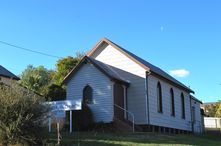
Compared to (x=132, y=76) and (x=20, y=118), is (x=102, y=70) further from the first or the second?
(x=20, y=118)

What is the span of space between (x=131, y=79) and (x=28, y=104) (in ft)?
56.8

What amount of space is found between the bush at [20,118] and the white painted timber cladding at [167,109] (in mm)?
16818

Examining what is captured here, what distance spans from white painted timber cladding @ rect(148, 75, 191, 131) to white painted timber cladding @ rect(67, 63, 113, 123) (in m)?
4.24

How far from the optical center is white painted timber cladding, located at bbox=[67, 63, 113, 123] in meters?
30.6

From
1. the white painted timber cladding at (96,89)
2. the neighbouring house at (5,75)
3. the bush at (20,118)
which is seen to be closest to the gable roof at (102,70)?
the white painted timber cladding at (96,89)

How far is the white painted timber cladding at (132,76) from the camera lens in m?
33.0

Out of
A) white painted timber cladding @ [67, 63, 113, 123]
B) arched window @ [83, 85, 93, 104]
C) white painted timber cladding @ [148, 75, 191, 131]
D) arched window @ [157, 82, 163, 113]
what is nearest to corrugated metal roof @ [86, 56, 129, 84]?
white painted timber cladding @ [67, 63, 113, 123]

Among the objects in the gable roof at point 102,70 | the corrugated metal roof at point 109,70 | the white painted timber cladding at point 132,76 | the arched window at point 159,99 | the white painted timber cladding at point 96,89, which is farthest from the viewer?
the arched window at point 159,99

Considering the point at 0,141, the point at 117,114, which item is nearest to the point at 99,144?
the point at 0,141

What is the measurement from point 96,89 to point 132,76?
12.5 feet

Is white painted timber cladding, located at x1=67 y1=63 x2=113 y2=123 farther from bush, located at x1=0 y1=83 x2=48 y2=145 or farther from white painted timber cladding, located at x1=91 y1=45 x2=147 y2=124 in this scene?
bush, located at x1=0 y1=83 x2=48 y2=145

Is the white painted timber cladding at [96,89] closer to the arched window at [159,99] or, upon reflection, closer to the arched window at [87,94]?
the arched window at [87,94]

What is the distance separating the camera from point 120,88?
32656 mm

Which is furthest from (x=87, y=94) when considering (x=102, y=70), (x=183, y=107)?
(x=183, y=107)
